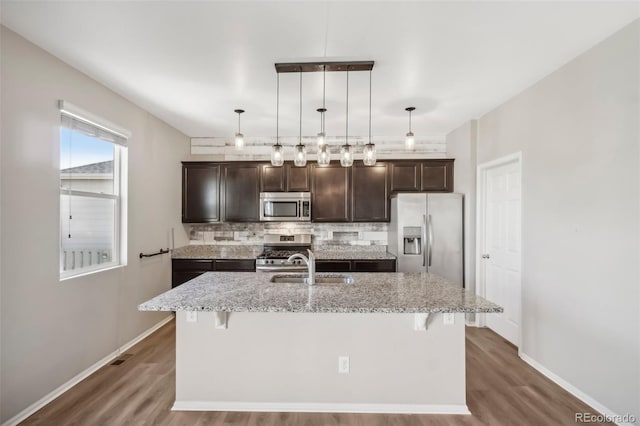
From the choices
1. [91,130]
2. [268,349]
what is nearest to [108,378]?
[268,349]

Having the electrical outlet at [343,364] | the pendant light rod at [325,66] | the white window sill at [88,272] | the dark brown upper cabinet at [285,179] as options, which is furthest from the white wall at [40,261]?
the electrical outlet at [343,364]

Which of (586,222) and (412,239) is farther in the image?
(412,239)

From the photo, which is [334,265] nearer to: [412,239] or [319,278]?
[412,239]

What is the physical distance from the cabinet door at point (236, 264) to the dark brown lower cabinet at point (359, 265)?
3.10ft

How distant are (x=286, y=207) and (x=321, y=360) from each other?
2621 mm

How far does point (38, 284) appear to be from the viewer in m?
2.25

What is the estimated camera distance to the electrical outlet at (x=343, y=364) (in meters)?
2.19

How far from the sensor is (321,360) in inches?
86.5

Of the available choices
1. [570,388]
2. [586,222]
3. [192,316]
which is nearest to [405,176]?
[586,222]

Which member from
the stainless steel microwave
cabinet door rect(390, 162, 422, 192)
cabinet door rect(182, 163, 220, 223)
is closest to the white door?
cabinet door rect(390, 162, 422, 192)

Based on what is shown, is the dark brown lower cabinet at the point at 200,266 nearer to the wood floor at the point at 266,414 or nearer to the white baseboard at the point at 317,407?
the wood floor at the point at 266,414

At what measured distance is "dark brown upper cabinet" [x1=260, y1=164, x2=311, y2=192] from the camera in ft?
15.0

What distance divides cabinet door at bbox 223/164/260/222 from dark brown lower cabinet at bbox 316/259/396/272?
129 cm

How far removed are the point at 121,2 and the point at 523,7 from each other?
244 cm
